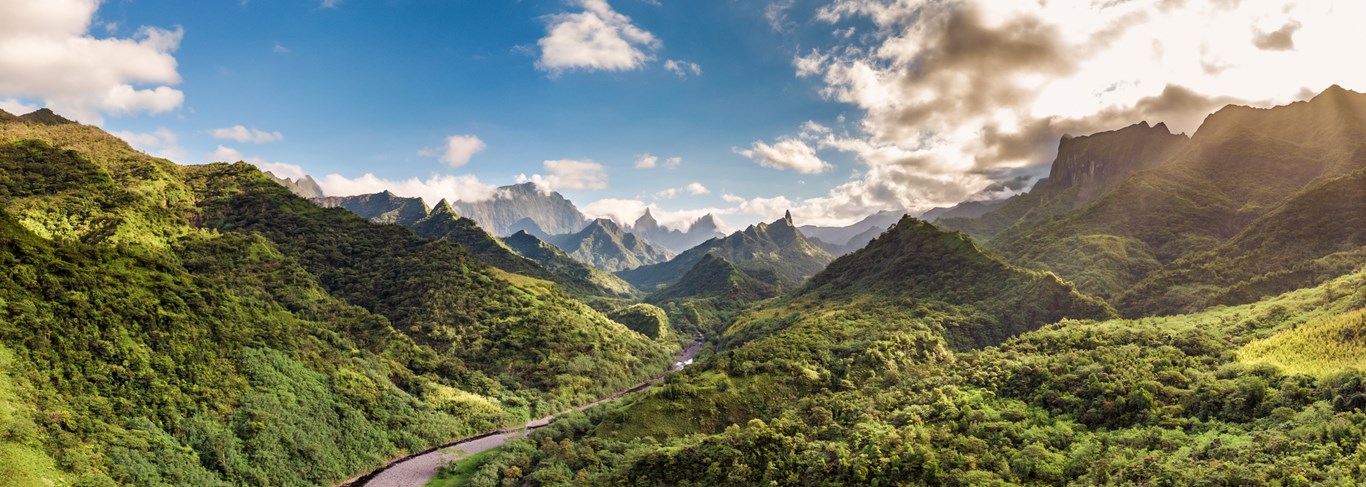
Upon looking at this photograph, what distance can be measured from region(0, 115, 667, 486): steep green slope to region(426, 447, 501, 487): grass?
48.1ft

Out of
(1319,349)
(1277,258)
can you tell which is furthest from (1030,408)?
(1277,258)

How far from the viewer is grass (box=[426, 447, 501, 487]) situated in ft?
356

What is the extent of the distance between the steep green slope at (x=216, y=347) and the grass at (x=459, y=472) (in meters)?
14.7

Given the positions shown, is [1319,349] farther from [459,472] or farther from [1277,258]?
[1277,258]

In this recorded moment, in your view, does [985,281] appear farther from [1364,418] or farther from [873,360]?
[1364,418]

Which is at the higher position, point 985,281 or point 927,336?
point 985,281

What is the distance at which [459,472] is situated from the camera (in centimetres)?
11262

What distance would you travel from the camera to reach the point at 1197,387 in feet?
181

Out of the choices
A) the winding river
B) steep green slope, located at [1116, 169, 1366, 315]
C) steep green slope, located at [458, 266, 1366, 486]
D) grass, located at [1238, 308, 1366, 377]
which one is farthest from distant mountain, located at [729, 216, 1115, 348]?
the winding river

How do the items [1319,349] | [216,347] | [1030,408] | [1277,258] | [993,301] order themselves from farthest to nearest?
1. [993,301]
2. [1277,258]
3. [216,347]
4. [1030,408]
5. [1319,349]

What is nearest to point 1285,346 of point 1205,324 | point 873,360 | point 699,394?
point 1205,324

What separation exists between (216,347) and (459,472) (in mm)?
52447

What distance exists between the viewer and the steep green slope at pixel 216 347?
79000 mm

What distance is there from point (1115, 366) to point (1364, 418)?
27.5m
